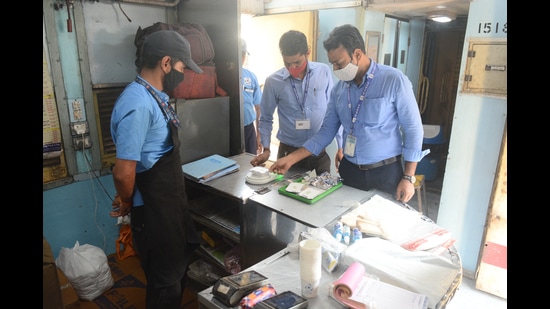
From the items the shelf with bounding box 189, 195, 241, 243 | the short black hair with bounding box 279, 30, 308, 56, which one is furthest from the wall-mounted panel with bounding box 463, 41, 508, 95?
the shelf with bounding box 189, 195, 241, 243

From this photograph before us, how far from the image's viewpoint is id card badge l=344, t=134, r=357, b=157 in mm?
2031

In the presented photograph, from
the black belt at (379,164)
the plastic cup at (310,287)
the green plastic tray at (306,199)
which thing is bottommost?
the plastic cup at (310,287)

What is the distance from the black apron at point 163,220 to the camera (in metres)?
1.71

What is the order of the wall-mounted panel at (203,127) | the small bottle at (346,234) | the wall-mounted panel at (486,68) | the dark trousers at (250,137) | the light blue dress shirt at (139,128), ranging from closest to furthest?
the small bottle at (346,234)
the light blue dress shirt at (139,128)
the wall-mounted panel at (486,68)
the wall-mounted panel at (203,127)
the dark trousers at (250,137)

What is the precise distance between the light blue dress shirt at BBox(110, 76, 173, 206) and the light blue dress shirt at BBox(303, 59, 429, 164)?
3.47 feet

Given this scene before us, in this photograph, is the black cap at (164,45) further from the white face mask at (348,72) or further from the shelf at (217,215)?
the shelf at (217,215)

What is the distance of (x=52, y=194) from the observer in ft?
Answer: 8.16

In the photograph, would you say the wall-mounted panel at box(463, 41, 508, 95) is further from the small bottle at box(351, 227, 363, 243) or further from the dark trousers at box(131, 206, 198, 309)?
the dark trousers at box(131, 206, 198, 309)

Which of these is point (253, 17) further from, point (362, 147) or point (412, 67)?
point (362, 147)

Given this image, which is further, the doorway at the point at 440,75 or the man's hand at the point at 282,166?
the doorway at the point at 440,75

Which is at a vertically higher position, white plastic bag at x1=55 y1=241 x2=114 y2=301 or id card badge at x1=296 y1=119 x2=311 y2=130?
id card badge at x1=296 y1=119 x2=311 y2=130

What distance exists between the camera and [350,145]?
205 cm

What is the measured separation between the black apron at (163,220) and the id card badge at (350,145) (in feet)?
3.20

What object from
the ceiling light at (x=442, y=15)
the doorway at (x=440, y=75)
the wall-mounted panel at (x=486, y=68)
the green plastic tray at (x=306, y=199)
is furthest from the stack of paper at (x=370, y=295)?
the doorway at (x=440, y=75)
